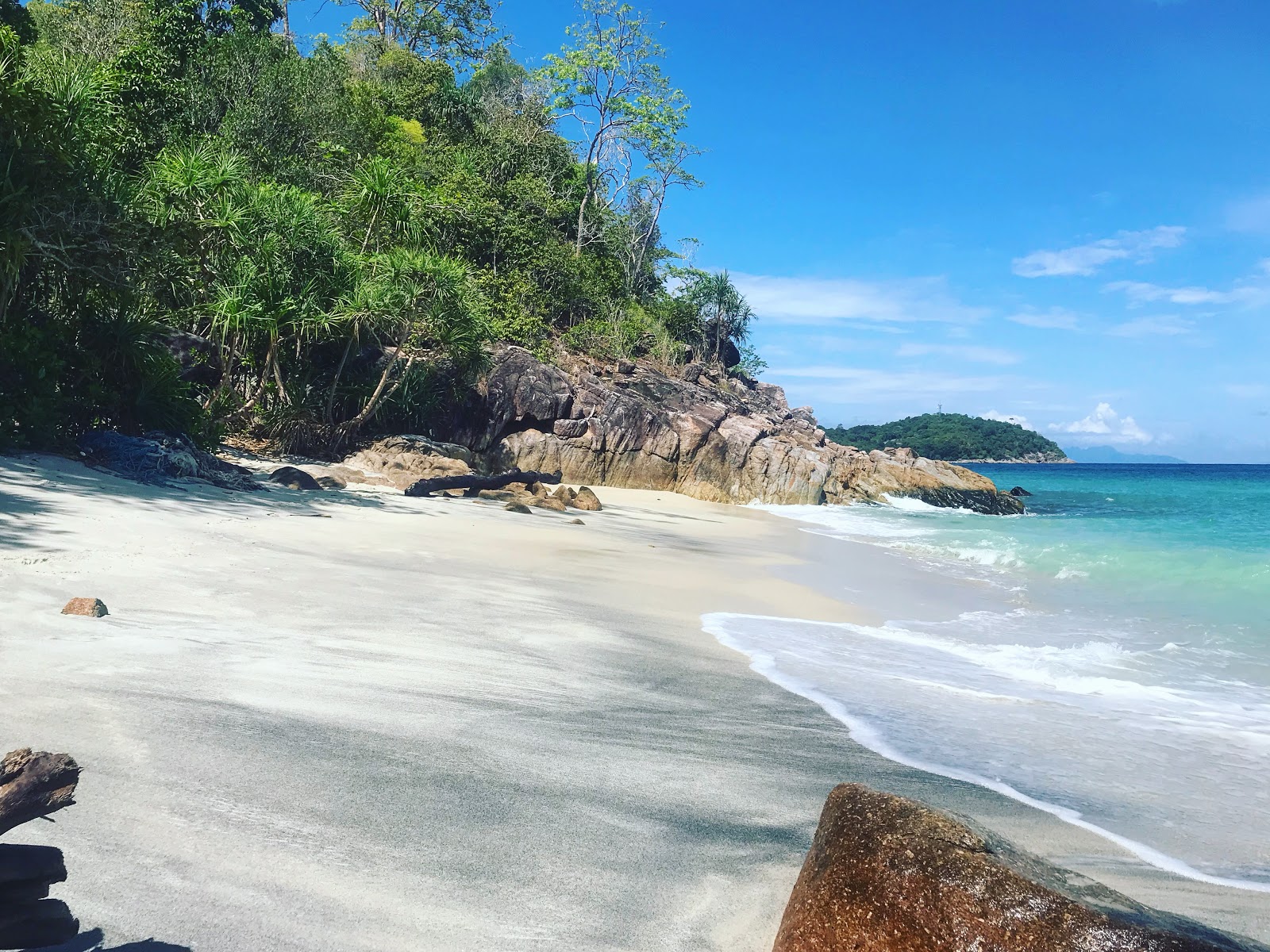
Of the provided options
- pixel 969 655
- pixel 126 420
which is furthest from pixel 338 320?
pixel 969 655

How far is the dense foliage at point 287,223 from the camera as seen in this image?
8977mm

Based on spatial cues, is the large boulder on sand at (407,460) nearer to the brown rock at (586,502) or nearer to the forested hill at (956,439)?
the brown rock at (586,502)

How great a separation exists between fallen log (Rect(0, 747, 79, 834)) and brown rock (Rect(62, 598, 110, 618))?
93.7 inches

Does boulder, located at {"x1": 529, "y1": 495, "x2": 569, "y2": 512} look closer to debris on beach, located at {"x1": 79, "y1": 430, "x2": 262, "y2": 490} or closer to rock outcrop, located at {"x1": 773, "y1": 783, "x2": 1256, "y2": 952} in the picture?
debris on beach, located at {"x1": 79, "y1": 430, "x2": 262, "y2": 490}

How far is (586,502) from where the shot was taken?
1486cm

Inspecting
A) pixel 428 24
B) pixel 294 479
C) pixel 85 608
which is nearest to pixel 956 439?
pixel 428 24

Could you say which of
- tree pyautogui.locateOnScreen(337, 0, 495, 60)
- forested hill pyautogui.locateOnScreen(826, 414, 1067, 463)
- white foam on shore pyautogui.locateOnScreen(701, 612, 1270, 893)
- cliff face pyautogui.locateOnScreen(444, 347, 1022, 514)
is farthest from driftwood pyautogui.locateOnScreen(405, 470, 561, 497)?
forested hill pyautogui.locateOnScreen(826, 414, 1067, 463)

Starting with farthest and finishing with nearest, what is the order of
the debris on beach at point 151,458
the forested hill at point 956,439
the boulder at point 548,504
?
the forested hill at point 956,439
the boulder at point 548,504
the debris on beach at point 151,458

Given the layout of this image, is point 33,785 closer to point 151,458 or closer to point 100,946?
point 100,946

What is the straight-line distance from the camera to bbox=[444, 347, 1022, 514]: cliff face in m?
21.0

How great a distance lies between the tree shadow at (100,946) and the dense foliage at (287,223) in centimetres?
805

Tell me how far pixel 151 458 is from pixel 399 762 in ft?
25.2

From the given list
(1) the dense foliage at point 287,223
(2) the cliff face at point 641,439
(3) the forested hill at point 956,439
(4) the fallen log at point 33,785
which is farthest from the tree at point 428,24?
(3) the forested hill at point 956,439

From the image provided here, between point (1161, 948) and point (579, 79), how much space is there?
3549 cm
